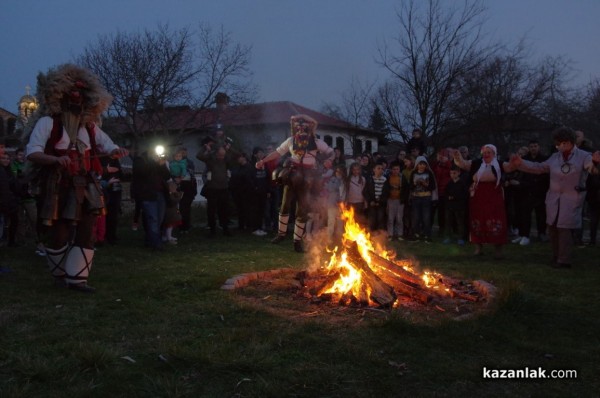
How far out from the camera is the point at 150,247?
9.83 meters

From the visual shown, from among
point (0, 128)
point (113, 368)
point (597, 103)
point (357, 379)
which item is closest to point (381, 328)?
point (357, 379)

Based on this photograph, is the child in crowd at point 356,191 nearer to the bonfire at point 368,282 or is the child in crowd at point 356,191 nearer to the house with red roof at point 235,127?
the bonfire at point 368,282

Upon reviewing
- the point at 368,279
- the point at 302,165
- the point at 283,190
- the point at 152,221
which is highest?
the point at 302,165

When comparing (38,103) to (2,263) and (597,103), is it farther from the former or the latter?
(597,103)

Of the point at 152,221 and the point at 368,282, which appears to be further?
the point at 152,221

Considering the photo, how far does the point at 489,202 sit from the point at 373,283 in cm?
405

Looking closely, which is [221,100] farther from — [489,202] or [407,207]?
[489,202]

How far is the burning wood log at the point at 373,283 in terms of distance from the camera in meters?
5.15

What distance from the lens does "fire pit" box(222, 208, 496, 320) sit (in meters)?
5.29

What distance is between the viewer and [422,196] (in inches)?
461

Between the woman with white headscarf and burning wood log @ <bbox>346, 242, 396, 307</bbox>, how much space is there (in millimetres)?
3521

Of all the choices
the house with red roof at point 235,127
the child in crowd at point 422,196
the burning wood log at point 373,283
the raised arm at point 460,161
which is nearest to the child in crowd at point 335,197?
the child in crowd at point 422,196

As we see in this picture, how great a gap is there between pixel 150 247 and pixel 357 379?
727cm

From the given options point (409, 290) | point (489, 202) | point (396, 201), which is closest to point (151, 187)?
point (396, 201)
